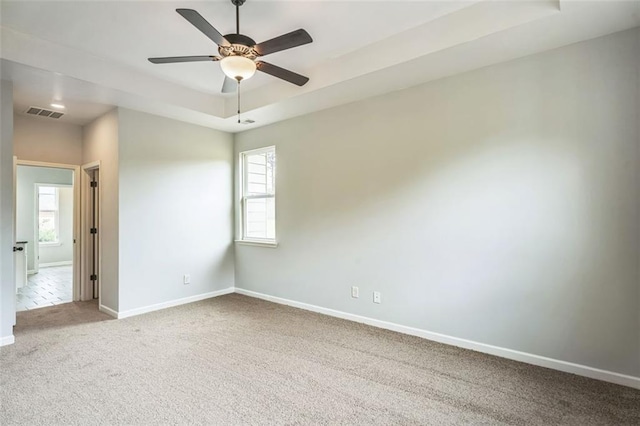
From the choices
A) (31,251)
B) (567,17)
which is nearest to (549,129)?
(567,17)

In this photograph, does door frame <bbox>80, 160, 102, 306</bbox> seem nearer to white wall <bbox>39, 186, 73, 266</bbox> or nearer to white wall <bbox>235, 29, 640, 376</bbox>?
white wall <bbox>235, 29, 640, 376</bbox>

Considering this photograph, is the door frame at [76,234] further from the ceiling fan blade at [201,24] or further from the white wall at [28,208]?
the ceiling fan blade at [201,24]

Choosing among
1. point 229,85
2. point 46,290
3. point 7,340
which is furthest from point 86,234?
point 229,85

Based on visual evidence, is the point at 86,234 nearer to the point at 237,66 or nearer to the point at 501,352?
the point at 237,66

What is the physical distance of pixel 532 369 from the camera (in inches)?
110

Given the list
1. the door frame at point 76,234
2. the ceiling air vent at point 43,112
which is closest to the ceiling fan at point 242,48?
the ceiling air vent at point 43,112

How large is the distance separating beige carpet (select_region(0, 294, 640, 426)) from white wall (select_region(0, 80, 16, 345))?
28cm

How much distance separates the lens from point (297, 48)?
10.8ft

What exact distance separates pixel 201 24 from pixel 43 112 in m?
3.79

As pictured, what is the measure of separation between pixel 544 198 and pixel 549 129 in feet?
1.88

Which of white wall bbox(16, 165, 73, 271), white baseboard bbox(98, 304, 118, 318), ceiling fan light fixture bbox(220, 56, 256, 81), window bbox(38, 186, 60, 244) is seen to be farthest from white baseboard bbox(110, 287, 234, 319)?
window bbox(38, 186, 60, 244)

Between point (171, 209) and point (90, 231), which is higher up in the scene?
point (171, 209)

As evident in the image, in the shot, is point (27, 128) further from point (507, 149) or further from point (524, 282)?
point (524, 282)

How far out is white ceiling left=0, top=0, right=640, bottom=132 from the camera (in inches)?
100
